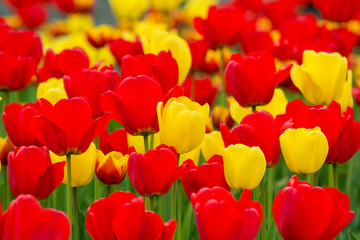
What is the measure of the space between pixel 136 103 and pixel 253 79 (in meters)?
0.37

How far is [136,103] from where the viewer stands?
1479 millimetres

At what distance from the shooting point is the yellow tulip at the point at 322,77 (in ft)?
5.92

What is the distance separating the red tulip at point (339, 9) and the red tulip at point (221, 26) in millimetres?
886

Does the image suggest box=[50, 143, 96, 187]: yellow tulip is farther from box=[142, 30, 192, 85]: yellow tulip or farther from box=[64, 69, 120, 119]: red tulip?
box=[142, 30, 192, 85]: yellow tulip

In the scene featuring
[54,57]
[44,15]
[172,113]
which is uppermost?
[172,113]

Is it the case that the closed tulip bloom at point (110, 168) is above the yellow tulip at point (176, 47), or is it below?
below

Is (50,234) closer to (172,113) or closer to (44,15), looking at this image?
(172,113)

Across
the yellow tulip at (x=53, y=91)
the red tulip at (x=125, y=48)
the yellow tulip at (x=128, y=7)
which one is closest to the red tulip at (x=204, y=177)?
the yellow tulip at (x=53, y=91)

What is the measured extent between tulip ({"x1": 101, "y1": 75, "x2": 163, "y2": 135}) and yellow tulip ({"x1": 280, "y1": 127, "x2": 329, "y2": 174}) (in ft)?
0.90

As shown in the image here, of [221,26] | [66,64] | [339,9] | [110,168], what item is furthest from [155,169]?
[339,9]

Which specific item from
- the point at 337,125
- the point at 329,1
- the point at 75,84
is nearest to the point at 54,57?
the point at 75,84

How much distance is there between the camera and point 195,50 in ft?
8.05

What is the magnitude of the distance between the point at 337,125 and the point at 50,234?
2.38 ft

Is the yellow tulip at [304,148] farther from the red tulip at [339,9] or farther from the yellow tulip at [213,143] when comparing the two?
the red tulip at [339,9]
